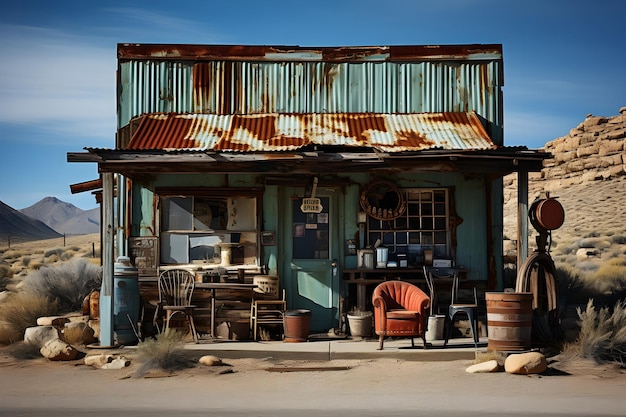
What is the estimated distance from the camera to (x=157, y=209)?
12.7m

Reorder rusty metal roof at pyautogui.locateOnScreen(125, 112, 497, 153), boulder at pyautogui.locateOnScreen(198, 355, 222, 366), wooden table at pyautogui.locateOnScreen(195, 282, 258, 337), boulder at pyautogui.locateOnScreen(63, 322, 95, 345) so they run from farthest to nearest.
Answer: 1. rusty metal roof at pyautogui.locateOnScreen(125, 112, 497, 153)
2. wooden table at pyautogui.locateOnScreen(195, 282, 258, 337)
3. boulder at pyautogui.locateOnScreen(63, 322, 95, 345)
4. boulder at pyautogui.locateOnScreen(198, 355, 222, 366)

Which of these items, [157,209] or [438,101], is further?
[438,101]

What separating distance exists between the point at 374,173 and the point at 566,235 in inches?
1342

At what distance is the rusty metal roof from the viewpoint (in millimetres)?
12125

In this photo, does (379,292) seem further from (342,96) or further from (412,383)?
(342,96)

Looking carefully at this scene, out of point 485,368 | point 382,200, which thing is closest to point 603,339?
point 485,368

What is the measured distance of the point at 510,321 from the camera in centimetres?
1009

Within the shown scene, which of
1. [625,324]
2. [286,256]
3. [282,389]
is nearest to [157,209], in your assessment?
[286,256]

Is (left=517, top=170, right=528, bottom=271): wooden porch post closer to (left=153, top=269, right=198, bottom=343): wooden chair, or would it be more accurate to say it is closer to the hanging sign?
the hanging sign

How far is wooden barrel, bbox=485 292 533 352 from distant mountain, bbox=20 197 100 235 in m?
157

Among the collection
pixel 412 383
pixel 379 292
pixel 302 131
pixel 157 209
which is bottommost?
pixel 412 383

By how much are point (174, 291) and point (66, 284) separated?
199 inches

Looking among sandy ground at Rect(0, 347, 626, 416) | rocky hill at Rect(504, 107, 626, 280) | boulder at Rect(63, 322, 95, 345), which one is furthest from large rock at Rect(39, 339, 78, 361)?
rocky hill at Rect(504, 107, 626, 280)

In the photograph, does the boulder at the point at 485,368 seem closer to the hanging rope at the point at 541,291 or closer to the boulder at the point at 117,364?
the hanging rope at the point at 541,291
